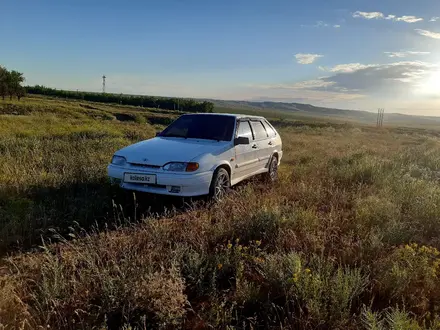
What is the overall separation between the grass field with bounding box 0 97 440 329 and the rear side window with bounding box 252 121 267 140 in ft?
5.22

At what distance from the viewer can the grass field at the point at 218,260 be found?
106 inches

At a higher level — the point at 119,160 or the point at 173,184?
the point at 119,160

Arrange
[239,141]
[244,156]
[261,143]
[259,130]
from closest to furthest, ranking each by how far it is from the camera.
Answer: [239,141]
[244,156]
[261,143]
[259,130]

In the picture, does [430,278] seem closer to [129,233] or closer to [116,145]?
[129,233]

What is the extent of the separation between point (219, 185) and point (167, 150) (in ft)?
3.49

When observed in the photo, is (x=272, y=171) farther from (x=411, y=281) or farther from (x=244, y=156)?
(x=411, y=281)

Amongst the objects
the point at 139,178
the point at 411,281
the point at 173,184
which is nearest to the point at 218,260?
the point at 411,281

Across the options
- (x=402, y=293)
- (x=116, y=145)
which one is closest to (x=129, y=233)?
(x=402, y=293)

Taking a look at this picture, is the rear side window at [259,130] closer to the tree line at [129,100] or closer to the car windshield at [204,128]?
the car windshield at [204,128]

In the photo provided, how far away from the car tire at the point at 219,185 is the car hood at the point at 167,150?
1.34 ft

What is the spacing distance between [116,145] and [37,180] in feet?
15.3

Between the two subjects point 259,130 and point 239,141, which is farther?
point 259,130

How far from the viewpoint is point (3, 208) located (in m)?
4.91

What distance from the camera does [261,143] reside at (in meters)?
7.54
